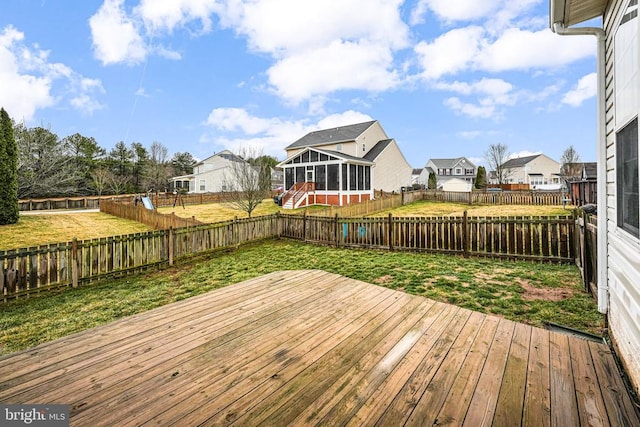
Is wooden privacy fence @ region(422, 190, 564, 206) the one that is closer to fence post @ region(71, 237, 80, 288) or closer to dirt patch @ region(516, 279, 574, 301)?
dirt patch @ region(516, 279, 574, 301)

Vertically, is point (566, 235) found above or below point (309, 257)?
above

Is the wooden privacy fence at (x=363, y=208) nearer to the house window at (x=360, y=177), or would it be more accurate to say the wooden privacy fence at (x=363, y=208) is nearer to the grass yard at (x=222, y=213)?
the house window at (x=360, y=177)

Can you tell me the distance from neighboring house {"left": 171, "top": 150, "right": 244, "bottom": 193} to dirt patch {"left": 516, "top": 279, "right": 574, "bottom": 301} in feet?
112

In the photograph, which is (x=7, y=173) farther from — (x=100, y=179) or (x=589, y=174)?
(x=589, y=174)

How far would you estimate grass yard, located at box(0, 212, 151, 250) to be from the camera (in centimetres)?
1192

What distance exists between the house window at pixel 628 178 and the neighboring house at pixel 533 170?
62721 mm

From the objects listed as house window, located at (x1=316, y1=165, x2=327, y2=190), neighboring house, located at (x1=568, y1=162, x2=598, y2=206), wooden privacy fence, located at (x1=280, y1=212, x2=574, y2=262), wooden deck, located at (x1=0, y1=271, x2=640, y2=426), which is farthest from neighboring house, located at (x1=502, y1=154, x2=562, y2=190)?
wooden deck, located at (x1=0, y1=271, x2=640, y2=426)

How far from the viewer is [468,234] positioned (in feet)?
27.4

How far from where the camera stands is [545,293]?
5.15 metres

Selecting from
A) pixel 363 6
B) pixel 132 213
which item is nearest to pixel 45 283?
pixel 132 213

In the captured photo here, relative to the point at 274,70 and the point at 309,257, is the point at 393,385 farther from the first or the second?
the point at 274,70

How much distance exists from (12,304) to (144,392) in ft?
18.9

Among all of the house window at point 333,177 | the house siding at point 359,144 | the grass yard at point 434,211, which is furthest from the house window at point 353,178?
the house siding at point 359,144

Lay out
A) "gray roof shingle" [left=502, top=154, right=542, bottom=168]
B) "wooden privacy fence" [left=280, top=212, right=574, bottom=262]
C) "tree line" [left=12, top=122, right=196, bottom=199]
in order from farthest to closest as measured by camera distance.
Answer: "gray roof shingle" [left=502, top=154, right=542, bottom=168]
"tree line" [left=12, top=122, right=196, bottom=199]
"wooden privacy fence" [left=280, top=212, right=574, bottom=262]
